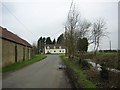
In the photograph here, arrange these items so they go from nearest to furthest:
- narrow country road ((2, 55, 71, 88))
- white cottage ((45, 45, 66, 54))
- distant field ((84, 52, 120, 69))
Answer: narrow country road ((2, 55, 71, 88)) → distant field ((84, 52, 120, 69)) → white cottage ((45, 45, 66, 54))

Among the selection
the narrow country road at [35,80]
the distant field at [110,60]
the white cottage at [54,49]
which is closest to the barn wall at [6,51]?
the narrow country road at [35,80]

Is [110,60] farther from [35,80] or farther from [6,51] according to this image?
[35,80]

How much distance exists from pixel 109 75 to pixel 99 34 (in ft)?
124

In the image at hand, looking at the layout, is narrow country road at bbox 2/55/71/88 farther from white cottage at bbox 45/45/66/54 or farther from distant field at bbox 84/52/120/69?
white cottage at bbox 45/45/66/54

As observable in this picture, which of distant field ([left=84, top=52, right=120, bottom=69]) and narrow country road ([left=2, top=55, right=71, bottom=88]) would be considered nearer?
narrow country road ([left=2, top=55, right=71, bottom=88])

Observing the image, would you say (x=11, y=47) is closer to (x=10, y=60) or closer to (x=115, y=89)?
(x=10, y=60)

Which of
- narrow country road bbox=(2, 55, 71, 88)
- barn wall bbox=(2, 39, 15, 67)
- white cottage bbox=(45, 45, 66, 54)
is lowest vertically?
white cottage bbox=(45, 45, 66, 54)

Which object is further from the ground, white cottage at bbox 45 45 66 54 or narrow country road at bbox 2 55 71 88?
narrow country road at bbox 2 55 71 88

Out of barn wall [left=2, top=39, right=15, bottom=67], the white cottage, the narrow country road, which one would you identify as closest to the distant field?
the narrow country road

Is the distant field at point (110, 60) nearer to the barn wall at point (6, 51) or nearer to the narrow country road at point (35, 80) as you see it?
the narrow country road at point (35, 80)

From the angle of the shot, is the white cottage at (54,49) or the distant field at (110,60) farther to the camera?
the white cottage at (54,49)

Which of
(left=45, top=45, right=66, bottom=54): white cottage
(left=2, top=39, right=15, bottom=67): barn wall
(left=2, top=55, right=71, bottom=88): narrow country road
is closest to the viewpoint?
(left=2, top=55, right=71, bottom=88): narrow country road

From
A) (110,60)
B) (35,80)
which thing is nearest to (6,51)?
(110,60)

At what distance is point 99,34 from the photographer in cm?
4997
